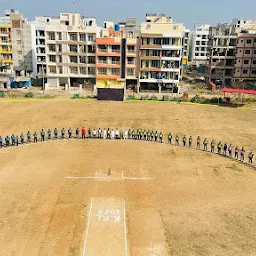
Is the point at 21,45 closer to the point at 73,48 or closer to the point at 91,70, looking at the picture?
the point at 73,48

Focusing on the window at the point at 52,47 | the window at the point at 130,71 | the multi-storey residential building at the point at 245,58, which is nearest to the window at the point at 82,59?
the window at the point at 52,47

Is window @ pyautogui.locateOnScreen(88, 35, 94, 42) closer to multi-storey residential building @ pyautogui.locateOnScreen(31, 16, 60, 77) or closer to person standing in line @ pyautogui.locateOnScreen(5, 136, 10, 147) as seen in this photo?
multi-storey residential building @ pyautogui.locateOnScreen(31, 16, 60, 77)

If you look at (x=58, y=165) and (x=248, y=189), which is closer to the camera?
(x=248, y=189)

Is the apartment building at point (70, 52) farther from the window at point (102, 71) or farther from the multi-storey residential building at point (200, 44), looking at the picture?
the multi-storey residential building at point (200, 44)

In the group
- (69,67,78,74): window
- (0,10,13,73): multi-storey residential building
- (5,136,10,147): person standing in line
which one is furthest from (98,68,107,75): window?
(5,136,10,147): person standing in line

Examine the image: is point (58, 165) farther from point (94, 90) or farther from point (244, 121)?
point (94, 90)

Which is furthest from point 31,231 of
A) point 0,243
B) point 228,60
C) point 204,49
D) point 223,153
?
point 204,49
